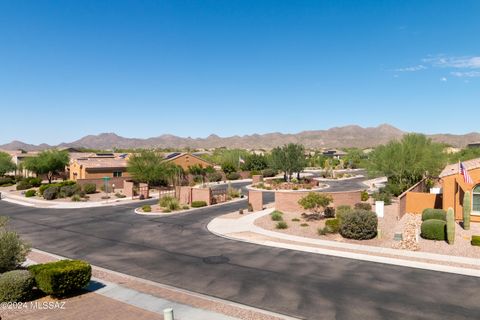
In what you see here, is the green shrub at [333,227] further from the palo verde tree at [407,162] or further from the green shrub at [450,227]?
the palo verde tree at [407,162]

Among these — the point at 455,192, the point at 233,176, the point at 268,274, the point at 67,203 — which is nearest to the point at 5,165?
the point at 67,203

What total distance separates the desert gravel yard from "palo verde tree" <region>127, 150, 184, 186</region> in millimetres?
24981

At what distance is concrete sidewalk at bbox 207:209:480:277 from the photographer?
17234 mm

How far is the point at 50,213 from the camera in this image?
3422cm

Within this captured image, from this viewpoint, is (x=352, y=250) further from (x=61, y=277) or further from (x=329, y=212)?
(x=61, y=277)

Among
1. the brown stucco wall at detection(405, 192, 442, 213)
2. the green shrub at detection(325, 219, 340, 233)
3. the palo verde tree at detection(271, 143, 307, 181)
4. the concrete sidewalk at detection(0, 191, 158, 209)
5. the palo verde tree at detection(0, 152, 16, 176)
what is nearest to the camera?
the green shrub at detection(325, 219, 340, 233)

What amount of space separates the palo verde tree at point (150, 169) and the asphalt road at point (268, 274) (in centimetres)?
2296

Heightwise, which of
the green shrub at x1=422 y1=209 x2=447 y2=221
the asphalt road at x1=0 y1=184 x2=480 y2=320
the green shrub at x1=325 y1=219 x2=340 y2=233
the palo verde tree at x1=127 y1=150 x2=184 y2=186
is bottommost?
the asphalt road at x1=0 y1=184 x2=480 y2=320

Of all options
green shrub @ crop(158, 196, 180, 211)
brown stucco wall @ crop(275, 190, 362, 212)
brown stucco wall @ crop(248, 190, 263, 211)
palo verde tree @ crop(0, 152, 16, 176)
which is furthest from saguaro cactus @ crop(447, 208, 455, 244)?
palo verde tree @ crop(0, 152, 16, 176)

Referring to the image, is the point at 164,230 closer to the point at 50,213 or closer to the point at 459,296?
the point at 50,213

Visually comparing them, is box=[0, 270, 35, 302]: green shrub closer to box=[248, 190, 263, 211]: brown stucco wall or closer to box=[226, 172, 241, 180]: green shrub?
box=[248, 190, 263, 211]: brown stucco wall

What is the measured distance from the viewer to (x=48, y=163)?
195 ft

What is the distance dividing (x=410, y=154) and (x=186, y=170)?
3763 centimetres

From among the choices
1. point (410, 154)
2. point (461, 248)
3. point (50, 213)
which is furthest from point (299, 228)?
point (50, 213)
